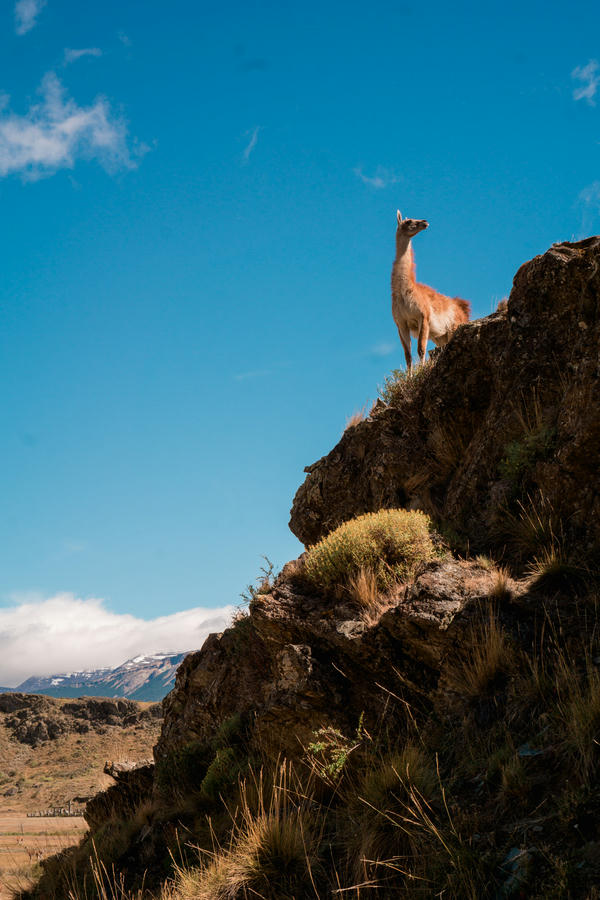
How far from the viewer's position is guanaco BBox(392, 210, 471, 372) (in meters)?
14.1

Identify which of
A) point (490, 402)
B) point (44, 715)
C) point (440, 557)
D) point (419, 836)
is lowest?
point (44, 715)

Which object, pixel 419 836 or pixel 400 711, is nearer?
pixel 419 836

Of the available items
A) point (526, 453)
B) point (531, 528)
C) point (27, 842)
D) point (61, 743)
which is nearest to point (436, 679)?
point (531, 528)

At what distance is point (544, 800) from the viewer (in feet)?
14.1

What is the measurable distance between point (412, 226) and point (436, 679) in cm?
1208

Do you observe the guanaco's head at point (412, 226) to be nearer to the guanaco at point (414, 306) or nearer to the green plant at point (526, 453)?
the guanaco at point (414, 306)

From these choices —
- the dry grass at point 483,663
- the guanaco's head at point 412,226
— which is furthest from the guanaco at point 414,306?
the dry grass at point 483,663

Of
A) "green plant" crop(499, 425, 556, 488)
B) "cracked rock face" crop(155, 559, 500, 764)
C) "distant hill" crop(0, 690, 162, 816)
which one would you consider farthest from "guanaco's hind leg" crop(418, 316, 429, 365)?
"distant hill" crop(0, 690, 162, 816)

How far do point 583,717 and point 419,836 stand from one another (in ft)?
5.01

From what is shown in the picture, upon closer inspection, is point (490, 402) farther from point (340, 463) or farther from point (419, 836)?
point (419, 836)

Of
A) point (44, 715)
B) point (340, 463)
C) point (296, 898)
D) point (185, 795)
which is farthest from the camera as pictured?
point (44, 715)

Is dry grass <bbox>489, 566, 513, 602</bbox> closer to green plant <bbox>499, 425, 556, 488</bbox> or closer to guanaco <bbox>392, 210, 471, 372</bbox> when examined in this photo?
green plant <bbox>499, 425, 556, 488</bbox>

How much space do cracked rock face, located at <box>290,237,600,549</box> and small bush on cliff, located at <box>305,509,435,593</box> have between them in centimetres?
84

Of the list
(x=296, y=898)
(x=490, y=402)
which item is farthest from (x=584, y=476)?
(x=296, y=898)
